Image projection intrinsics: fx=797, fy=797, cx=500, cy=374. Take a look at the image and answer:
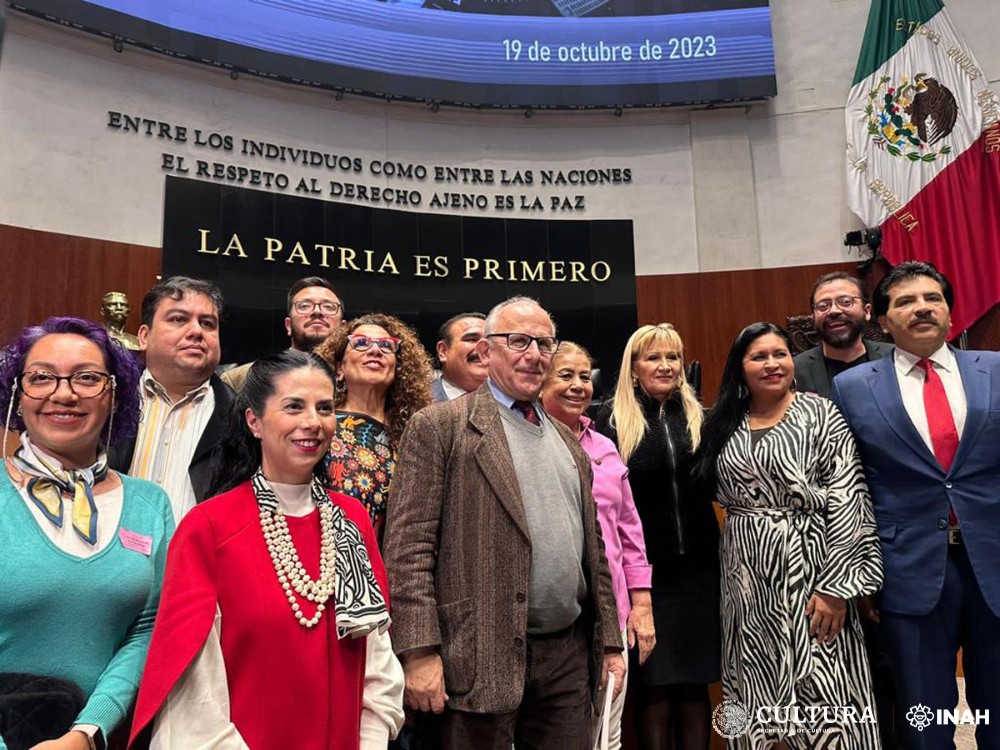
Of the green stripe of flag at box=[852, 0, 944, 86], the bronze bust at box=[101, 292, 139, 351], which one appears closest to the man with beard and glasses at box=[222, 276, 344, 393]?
the bronze bust at box=[101, 292, 139, 351]

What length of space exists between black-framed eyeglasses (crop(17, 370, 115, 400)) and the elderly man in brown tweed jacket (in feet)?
2.24

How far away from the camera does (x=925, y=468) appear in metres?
2.25

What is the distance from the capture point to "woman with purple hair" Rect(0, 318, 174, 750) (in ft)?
4.51

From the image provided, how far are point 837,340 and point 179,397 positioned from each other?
2.43 meters

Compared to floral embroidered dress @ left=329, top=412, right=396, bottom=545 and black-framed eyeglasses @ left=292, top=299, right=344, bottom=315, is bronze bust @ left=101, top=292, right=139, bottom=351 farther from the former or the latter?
floral embroidered dress @ left=329, top=412, right=396, bottom=545

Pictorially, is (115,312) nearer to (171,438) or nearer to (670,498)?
(171,438)

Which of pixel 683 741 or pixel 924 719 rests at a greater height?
pixel 924 719

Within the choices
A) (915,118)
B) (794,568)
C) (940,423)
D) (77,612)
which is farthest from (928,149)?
(77,612)

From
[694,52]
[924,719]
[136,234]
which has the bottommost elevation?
[924,719]

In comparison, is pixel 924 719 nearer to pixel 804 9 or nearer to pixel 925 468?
pixel 925 468

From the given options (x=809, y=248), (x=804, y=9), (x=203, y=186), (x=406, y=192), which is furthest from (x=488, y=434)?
(x=804, y=9)

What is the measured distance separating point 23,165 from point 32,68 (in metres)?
0.70

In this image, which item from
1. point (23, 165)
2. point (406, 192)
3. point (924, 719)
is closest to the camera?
point (924, 719)

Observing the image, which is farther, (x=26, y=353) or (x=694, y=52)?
(x=694, y=52)
